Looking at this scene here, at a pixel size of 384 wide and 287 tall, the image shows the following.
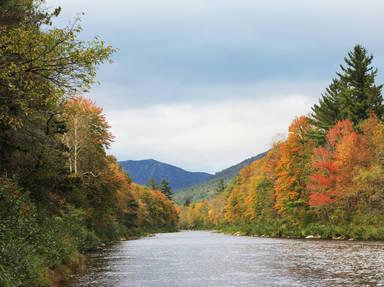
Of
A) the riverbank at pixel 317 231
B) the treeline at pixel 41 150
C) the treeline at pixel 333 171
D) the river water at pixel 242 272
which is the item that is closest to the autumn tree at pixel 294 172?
the treeline at pixel 333 171

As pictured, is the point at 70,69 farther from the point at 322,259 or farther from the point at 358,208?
the point at 358,208

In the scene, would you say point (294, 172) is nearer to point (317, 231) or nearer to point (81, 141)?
point (317, 231)

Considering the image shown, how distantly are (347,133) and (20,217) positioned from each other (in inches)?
1958

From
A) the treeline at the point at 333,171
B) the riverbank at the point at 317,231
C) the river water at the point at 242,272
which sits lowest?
the riverbank at the point at 317,231

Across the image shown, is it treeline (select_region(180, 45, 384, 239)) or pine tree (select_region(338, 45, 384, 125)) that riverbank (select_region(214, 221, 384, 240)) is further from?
pine tree (select_region(338, 45, 384, 125))

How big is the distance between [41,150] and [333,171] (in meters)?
43.2

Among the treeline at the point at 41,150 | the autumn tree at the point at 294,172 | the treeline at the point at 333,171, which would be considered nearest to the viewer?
the treeline at the point at 41,150

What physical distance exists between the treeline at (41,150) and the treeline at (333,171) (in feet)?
87.4

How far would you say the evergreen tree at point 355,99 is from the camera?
68.2 meters

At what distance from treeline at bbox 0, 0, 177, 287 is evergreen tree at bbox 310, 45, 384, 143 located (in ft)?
120

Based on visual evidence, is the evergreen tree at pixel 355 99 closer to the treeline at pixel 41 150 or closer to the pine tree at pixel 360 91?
the pine tree at pixel 360 91

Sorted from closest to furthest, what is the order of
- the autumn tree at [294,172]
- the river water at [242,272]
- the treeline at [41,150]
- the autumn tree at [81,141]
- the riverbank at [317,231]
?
1. the treeline at [41,150]
2. the river water at [242,272]
3. the autumn tree at [81,141]
4. the riverbank at [317,231]
5. the autumn tree at [294,172]

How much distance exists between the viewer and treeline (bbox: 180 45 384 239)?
178 ft

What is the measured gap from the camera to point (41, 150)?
23.2 metres
